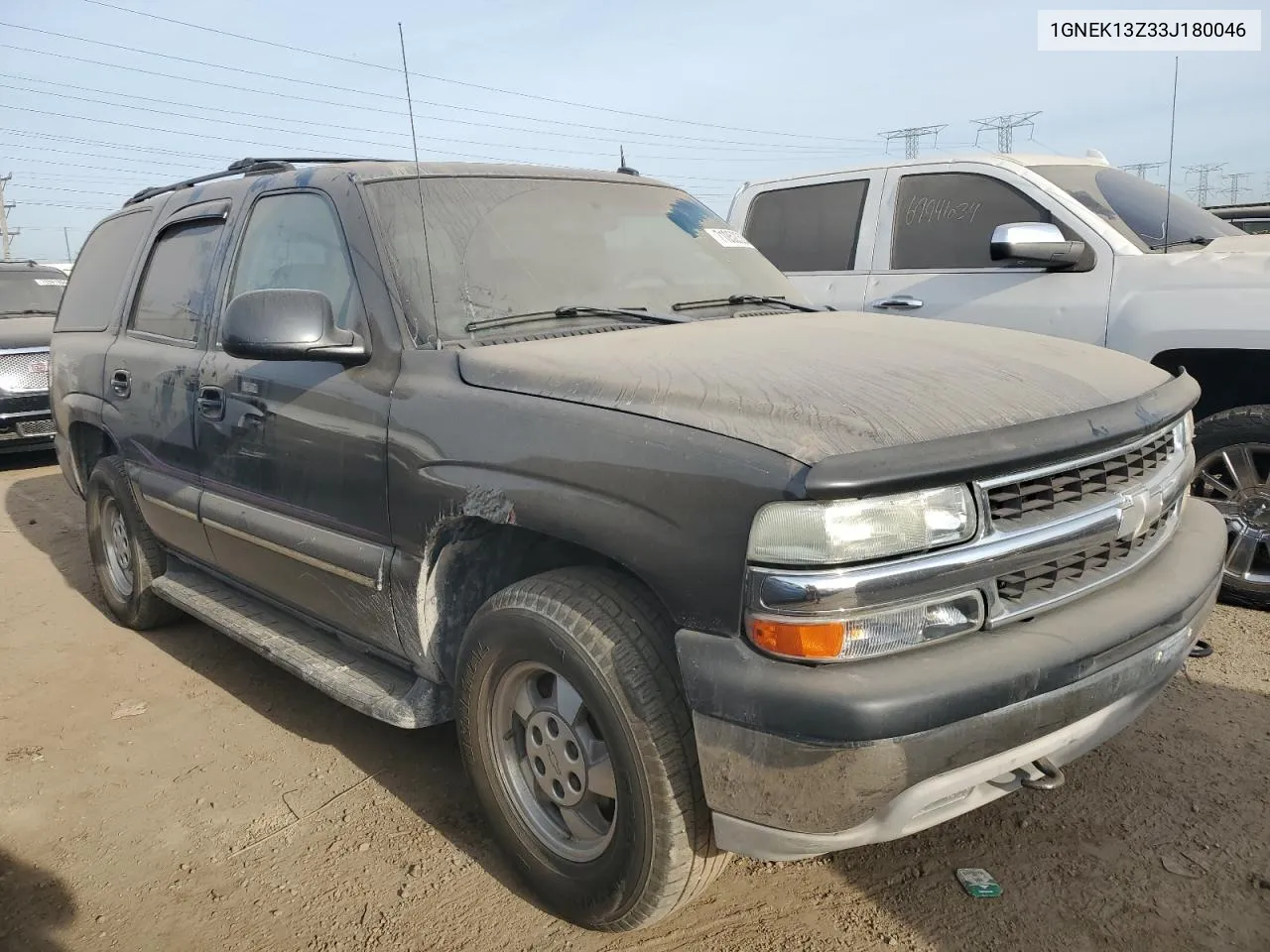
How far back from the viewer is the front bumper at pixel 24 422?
9.02 m

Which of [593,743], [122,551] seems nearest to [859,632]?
[593,743]

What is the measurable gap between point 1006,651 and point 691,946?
3.50 feet

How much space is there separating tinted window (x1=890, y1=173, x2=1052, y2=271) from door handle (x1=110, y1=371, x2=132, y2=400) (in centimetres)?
381

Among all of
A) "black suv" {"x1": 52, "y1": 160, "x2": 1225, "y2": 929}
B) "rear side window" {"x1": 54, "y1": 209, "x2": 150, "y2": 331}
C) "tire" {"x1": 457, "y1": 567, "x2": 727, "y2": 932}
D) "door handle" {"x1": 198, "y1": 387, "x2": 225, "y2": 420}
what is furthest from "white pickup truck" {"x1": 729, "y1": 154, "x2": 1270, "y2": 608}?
"rear side window" {"x1": 54, "y1": 209, "x2": 150, "y2": 331}

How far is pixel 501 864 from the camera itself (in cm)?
280

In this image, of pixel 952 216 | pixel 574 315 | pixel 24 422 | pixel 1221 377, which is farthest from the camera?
pixel 24 422

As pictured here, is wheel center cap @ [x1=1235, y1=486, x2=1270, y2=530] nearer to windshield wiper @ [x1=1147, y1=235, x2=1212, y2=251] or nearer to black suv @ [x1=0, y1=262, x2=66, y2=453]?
windshield wiper @ [x1=1147, y1=235, x2=1212, y2=251]

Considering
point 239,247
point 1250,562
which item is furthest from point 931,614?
point 1250,562

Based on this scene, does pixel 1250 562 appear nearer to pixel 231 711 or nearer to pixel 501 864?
pixel 501 864

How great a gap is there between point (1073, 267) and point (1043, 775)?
10.7ft

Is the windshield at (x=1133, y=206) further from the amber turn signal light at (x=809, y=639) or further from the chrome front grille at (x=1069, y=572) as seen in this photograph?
the amber turn signal light at (x=809, y=639)

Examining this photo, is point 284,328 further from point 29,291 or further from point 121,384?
point 29,291

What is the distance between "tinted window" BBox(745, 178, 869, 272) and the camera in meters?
5.72

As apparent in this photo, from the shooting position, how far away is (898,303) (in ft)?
17.6
